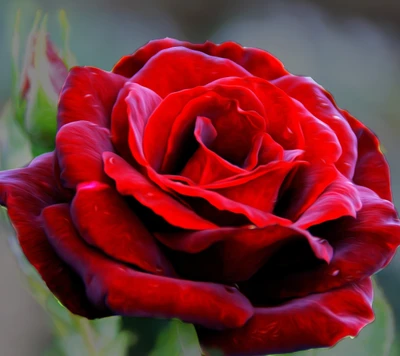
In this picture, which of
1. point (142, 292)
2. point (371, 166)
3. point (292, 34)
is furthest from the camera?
point (292, 34)

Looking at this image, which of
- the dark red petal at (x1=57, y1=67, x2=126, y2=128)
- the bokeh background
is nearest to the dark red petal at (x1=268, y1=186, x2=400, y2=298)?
the dark red petal at (x1=57, y1=67, x2=126, y2=128)

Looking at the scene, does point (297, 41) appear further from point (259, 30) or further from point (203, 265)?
point (203, 265)

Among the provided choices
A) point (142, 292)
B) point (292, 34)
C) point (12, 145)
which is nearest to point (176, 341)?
point (142, 292)

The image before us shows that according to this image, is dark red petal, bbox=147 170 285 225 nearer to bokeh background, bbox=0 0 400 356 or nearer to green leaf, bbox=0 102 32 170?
green leaf, bbox=0 102 32 170

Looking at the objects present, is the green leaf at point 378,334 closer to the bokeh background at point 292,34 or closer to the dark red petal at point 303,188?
the dark red petal at point 303,188

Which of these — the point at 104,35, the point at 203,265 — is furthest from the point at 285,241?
the point at 104,35

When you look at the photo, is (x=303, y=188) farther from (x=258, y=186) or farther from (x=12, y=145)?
(x=12, y=145)

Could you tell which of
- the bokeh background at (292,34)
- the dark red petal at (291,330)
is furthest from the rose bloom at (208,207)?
the bokeh background at (292,34)
